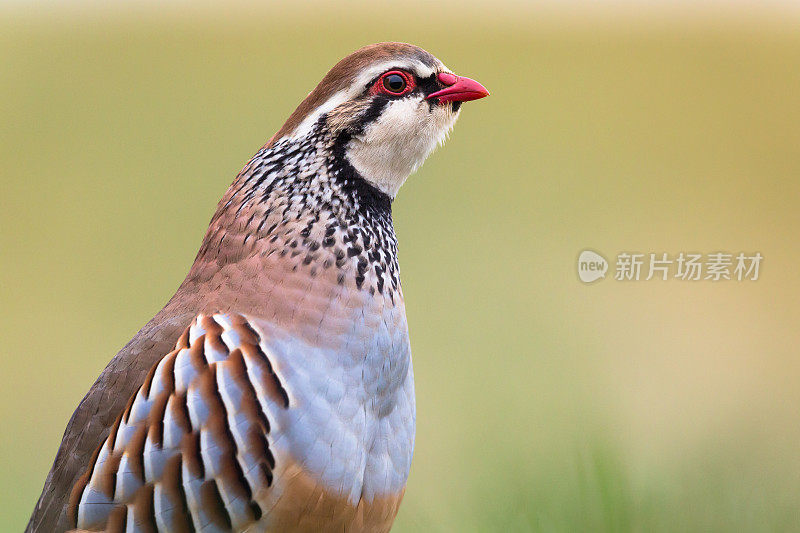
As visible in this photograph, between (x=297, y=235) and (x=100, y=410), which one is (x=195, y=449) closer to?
(x=100, y=410)

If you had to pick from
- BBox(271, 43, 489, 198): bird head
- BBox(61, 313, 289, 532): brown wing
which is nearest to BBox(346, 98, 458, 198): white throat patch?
BBox(271, 43, 489, 198): bird head

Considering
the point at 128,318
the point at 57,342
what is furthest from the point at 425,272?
the point at 57,342

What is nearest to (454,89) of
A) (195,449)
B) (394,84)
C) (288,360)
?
(394,84)

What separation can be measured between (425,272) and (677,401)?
2695 mm

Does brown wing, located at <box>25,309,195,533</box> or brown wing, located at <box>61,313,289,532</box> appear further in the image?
brown wing, located at <box>25,309,195,533</box>

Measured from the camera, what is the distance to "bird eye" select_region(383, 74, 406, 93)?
108 inches

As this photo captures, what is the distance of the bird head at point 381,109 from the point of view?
2.70 meters

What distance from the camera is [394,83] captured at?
108 inches

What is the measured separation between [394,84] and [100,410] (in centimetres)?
126

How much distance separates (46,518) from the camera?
8.24 ft

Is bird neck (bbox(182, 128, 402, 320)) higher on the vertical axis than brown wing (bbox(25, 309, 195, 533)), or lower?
higher

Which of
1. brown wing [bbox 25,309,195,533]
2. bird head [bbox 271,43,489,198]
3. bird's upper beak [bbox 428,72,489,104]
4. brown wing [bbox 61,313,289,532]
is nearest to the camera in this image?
brown wing [bbox 61,313,289,532]

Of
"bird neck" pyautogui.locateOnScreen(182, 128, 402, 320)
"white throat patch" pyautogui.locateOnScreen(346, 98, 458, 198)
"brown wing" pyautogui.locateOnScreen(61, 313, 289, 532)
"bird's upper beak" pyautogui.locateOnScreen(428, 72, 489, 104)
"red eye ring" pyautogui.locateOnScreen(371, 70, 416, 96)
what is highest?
"bird's upper beak" pyautogui.locateOnScreen(428, 72, 489, 104)

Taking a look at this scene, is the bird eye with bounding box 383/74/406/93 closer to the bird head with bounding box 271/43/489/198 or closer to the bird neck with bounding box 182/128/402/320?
the bird head with bounding box 271/43/489/198
